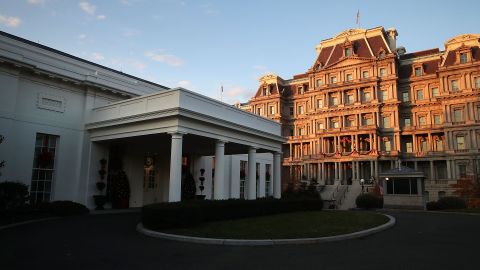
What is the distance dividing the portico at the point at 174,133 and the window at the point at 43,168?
217cm

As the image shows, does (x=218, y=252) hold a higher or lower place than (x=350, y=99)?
lower

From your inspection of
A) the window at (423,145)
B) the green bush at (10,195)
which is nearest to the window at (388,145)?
the window at (423,145)

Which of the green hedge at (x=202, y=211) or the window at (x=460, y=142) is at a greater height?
the window at (x=460, y=142)

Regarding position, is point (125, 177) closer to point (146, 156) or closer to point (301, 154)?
point (146, 156)

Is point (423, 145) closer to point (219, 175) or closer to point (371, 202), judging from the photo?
point (371, 202)

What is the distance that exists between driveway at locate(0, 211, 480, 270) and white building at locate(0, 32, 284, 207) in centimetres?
678

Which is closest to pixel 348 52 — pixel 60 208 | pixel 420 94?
pixel 420 94

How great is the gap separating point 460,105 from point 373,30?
19409 millimetres

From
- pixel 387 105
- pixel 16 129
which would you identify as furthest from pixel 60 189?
pixel 387 105

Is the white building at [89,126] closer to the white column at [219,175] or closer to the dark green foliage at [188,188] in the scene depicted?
the white column at [219,175]

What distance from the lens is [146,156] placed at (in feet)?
91.6

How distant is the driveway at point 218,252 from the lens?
8.56 m

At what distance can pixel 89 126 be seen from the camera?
23.4 meters

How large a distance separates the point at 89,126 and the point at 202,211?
1163 cm
